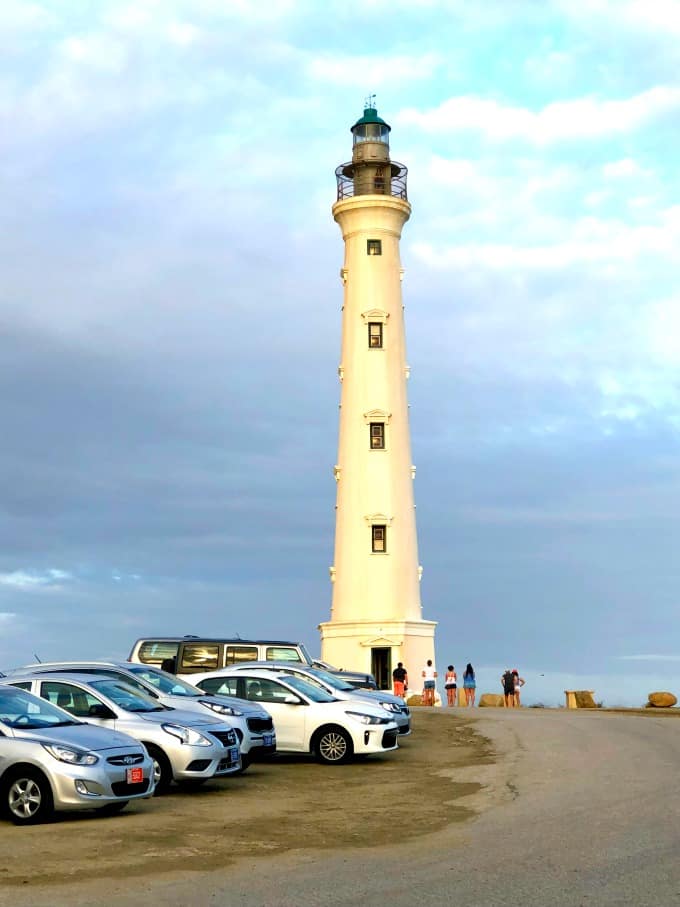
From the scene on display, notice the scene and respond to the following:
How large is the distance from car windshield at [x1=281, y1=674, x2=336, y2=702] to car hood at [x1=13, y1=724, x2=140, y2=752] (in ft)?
24.0

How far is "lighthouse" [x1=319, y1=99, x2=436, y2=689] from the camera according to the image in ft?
163

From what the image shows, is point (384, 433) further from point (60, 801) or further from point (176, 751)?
point (60, 801)

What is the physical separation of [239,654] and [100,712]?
9662mm

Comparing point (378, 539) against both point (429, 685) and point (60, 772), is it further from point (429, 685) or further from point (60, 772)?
point (60, 772)

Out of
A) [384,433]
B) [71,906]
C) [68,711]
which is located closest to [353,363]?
[384,433]

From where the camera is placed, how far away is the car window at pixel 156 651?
88.8 ft

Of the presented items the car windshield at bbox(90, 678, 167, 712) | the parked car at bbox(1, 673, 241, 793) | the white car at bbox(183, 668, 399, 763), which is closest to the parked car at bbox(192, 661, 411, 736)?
the white car at bbox(183, 668, 399, 763)

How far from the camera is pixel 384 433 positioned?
5100 centimetres

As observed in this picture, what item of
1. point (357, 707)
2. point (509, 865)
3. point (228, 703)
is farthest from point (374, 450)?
point (509, 865)

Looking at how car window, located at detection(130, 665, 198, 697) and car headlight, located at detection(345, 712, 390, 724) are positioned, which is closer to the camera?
car window, located at detection(130, 665, 198, 697)

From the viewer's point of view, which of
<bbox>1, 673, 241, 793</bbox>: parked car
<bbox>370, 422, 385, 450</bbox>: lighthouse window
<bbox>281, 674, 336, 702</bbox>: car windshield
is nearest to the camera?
<bbox>1, 673, 241, 793</bbox>: parked car

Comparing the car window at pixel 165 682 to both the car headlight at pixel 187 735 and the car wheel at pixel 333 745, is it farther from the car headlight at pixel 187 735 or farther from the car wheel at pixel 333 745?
the car headlight at pixel 187 735

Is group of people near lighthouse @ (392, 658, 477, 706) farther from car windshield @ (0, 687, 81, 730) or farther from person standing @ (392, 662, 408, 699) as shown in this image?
car windshield @ (0, 687, 81, 730)

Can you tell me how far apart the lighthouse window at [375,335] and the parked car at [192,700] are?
30.4 meters
